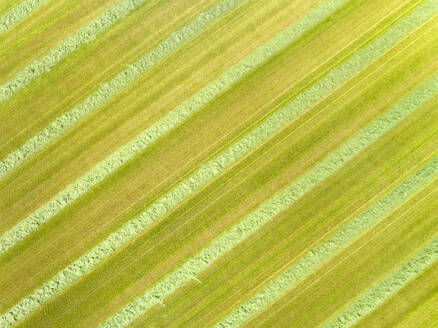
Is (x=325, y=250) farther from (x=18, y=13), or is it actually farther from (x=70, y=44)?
(x=18, y=13)

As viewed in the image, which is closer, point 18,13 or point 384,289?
point 384,289

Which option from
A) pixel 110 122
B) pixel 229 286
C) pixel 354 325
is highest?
pixel 110 122

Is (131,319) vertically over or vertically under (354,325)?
over

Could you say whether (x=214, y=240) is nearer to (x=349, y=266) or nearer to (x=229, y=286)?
(x=229, y=286)

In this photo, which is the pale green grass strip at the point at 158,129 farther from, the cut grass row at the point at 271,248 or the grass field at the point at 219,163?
the cut grass row at the point at 271,248

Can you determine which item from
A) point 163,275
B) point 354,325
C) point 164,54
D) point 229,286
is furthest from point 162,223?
point 354,325

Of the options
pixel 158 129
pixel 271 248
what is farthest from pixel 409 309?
pixel 158 129

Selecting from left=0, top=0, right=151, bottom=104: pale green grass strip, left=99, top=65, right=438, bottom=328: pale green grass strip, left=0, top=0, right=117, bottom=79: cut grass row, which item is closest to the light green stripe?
left=0, top=0, right=151, bottom=104: pale green grass strip
